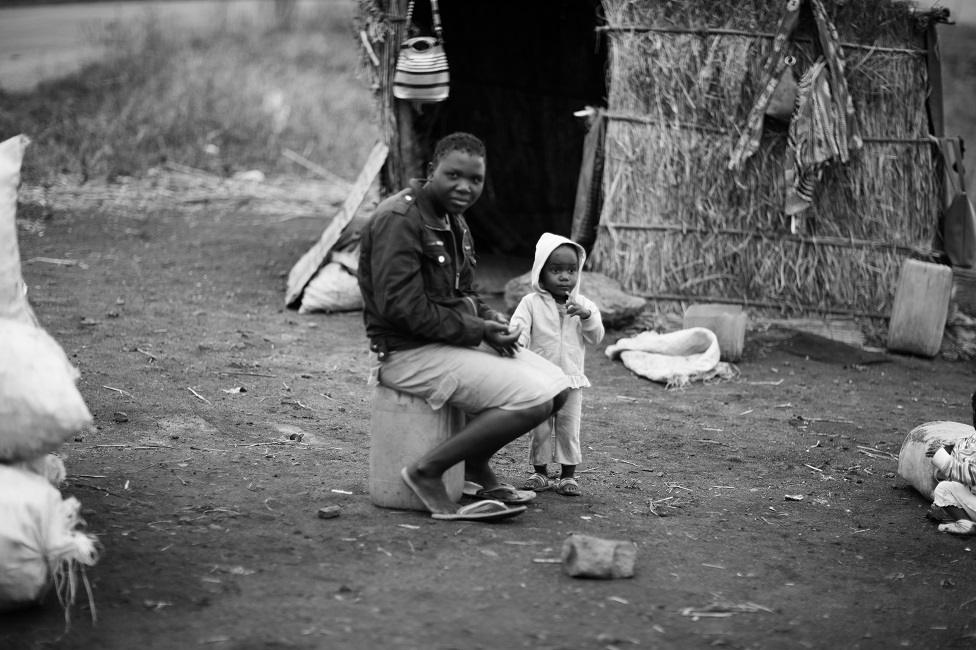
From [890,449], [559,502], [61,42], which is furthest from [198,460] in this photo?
[61,42]

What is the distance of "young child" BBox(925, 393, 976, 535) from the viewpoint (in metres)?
4.31

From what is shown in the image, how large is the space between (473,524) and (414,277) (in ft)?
3.05

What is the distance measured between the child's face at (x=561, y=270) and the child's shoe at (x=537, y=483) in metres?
0.79

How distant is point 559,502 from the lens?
4371mm

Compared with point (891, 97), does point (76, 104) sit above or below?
below

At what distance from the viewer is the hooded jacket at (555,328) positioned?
4.37 m

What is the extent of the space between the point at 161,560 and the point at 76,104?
33.8ft

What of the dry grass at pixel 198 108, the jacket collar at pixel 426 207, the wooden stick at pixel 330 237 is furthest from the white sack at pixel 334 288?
the jacket collar at pixel 426 207

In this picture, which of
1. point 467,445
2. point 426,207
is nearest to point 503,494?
point 467,445

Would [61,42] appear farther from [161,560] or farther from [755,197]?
[161,560]

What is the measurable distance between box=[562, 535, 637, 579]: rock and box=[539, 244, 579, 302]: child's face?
1.14 metres

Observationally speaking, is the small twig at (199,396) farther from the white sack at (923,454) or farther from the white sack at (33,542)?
the white sack at (923,454)

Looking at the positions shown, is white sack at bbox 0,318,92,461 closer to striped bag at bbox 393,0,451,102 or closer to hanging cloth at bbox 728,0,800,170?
striped bag at bbox 393,0,451,102

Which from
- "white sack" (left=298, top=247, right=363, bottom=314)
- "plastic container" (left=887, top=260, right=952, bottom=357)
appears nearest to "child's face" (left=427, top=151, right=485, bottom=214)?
"white sack" (left=298, top=247, right=363, bottom=314)
